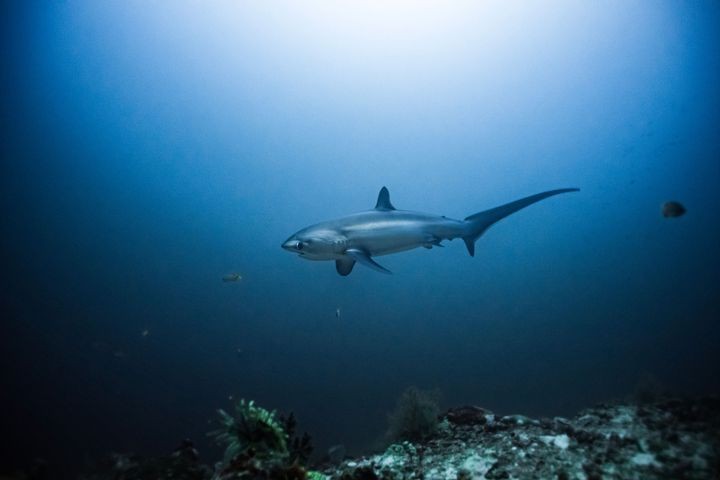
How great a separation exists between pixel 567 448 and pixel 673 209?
698 cm

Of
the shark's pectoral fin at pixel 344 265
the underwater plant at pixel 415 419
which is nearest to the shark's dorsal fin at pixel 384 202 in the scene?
the shark's pectoral fin at pixel 344 265

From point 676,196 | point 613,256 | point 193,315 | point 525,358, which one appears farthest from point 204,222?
point 676,196

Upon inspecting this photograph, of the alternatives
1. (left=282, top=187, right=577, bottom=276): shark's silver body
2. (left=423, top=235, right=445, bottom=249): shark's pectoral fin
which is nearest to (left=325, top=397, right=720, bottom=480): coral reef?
(left=282, top=187, right=577, bottom=276): shark's silver body

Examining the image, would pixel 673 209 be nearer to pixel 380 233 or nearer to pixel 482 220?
pixel 482 220

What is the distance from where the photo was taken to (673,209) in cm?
749

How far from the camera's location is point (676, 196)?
73500mm

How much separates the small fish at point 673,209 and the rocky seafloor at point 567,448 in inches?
189

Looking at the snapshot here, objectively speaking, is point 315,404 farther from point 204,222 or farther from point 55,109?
point 55,109

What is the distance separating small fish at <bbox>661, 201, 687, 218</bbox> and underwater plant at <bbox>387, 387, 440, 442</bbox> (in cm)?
717

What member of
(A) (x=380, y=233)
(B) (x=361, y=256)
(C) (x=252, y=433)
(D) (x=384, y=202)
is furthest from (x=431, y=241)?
(C) (x=252, y=433)

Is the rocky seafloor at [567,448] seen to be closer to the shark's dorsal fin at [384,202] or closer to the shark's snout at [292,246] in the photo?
the shark's snout at [292,246]

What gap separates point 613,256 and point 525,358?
51.7 meters

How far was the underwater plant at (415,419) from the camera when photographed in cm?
519

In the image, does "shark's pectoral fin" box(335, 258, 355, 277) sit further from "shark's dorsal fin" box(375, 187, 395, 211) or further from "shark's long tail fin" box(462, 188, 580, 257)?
"shark's long tail fin" box(462, 188, 580, 257)
